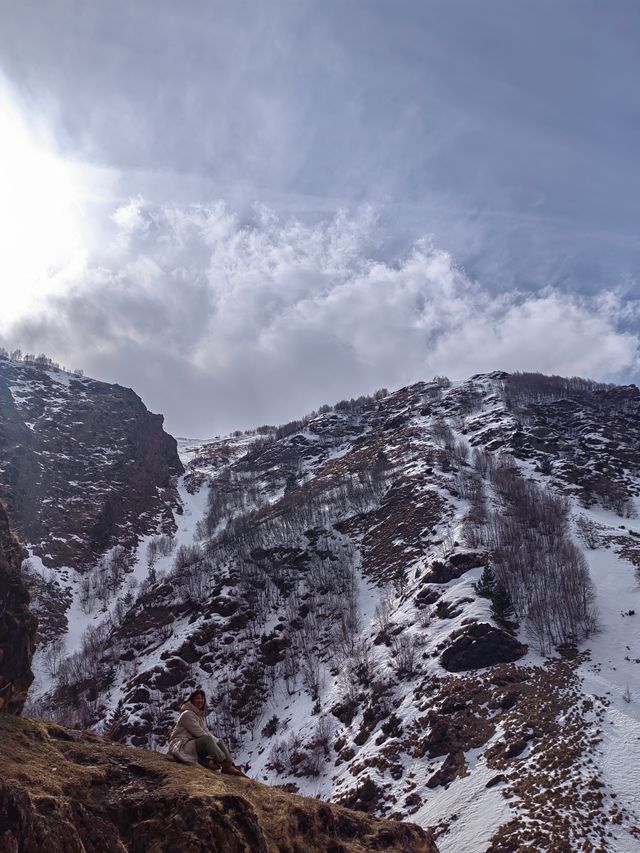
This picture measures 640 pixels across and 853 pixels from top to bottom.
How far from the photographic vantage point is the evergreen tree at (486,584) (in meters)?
55.1

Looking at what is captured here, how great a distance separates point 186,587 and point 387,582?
32285mm

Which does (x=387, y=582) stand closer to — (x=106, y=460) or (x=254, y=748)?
(x=254, y=748)

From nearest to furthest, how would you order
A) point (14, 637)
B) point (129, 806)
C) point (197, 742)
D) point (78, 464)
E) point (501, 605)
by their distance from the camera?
point (129, 806) < point (197, 742) < point (14, 637) < point (501, 605) < point (78, 464)

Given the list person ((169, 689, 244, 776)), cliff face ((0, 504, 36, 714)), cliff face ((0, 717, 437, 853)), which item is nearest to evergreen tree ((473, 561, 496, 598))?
cliff face ((0, 717, 437, 853))

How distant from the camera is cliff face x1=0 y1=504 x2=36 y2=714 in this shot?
45.2 feet

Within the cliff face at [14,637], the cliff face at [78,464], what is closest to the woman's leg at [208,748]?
the cliff face at [14,637]

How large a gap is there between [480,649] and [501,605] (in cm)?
665

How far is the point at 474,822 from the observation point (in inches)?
1030

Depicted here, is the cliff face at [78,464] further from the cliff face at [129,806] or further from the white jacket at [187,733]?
the cliff face at [129,806]

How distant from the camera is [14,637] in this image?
1537 cm

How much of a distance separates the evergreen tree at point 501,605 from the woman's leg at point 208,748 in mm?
44414

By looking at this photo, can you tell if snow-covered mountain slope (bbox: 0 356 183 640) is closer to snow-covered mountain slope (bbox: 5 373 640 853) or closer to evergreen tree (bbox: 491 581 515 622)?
snow-covered mountain slope (bbox: 5 373 640 853)

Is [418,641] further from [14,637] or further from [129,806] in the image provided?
[129,806]

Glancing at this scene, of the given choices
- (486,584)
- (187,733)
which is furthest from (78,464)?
(187,733)
